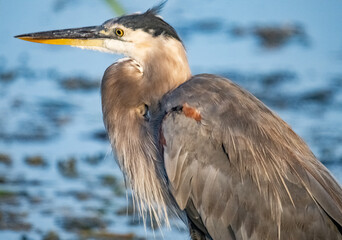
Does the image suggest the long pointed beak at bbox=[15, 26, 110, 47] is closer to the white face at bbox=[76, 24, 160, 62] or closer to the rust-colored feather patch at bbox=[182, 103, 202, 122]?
the white face at bbox=[76, 24, 160, 62]

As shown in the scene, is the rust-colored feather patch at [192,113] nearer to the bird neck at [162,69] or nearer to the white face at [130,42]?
the bird neck at [162,69]

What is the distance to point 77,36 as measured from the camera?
15.9 ft

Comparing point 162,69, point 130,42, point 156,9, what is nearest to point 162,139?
point 162,69

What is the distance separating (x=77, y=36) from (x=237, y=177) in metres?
1.24

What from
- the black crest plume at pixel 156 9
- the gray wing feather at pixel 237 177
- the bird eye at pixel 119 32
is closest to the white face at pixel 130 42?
the bird eye at pixel 119 32

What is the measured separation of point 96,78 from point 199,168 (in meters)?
4.69

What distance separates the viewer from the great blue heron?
4.36 m

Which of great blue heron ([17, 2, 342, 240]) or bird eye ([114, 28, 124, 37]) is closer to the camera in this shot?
great blue heron ([17, 2, 342, 240])

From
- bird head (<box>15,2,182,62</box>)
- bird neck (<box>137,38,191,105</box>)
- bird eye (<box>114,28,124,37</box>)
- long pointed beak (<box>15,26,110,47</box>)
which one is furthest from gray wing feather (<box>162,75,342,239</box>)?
long pointed beak (<box>15,26,110,47</box>)

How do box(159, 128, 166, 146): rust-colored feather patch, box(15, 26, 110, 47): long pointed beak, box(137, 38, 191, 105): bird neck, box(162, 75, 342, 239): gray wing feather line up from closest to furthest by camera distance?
box(162, 75, 342, 239): gray wing feather < box(159, 128, 166, 146): rust-colored feather patch < box(137, 38, 191, 105): bird neck < box(15, 26, 110, 47): long pointed beak

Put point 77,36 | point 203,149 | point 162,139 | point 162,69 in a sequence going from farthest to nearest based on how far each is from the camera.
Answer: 1. point 77,36
2. point 162,69
3. point 162,139
4. point 203,149

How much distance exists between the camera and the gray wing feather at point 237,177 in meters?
4.33

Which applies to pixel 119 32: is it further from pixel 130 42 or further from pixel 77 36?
pixel 77 36

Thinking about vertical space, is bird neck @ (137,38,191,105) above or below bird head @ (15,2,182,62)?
below
